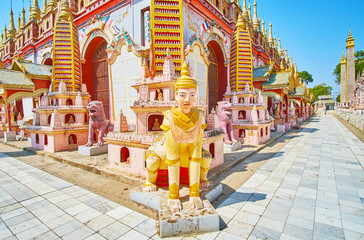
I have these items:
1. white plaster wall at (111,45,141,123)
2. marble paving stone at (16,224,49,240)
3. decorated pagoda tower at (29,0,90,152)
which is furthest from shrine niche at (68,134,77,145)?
marble paving stone at (16,224,49,240)

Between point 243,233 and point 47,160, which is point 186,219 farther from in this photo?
point 47,160

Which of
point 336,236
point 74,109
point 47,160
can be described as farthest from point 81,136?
point 336,236

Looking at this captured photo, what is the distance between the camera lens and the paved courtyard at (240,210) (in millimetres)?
3584

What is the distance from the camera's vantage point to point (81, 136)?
38.4ft

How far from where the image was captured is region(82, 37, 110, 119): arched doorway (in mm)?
13195

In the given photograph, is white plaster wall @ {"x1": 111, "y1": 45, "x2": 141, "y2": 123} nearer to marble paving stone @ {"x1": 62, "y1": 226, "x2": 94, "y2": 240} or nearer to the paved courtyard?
the paved courtyard

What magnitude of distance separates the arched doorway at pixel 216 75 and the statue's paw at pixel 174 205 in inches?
439

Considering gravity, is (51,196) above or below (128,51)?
below

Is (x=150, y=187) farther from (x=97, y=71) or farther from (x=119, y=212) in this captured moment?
(x=97, y=71)

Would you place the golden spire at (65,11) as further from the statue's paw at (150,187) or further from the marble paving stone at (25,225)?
the statue's paw at (150,187)

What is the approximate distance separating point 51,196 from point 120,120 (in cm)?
330

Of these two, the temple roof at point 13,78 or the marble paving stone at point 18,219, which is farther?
the temple roof at point 13,78

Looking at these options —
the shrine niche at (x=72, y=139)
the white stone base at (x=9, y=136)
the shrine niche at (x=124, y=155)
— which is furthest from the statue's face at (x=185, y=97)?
the white stone base at (x=9, y=136)

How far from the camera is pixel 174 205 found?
3.71 m
